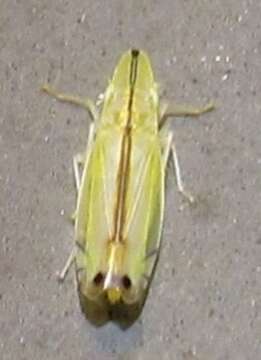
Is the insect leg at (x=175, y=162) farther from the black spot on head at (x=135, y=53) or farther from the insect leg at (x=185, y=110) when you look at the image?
the black spot on head at (x=135, y=53)

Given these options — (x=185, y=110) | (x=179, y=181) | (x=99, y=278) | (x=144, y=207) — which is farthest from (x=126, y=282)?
(x=185, y=110)

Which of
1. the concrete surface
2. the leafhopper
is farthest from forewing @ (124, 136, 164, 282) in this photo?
the concrete surface

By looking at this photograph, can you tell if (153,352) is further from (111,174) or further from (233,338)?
(111,174)

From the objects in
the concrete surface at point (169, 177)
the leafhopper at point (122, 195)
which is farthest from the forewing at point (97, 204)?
the concrete surface at point (169, 177)

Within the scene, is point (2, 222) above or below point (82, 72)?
below

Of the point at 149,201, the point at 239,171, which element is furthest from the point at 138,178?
the point at 239,171

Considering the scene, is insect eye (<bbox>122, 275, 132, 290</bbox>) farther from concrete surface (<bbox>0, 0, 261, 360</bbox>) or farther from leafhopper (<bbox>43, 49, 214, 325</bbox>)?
concrete surface (<bbox>0, 0, 261, 360</bbox>)
